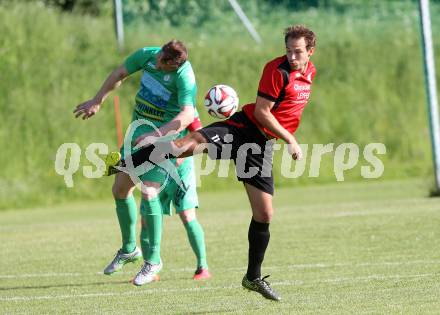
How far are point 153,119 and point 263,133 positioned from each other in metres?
1.83

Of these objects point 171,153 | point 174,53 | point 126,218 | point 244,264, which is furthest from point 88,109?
point 244,264

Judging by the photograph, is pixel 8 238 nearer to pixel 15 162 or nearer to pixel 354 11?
pixel 15 162

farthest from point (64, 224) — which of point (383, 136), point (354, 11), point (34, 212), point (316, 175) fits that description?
point (354, 11)

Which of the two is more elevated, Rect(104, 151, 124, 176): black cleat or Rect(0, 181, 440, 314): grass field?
Rect(104, 151, 124, 176): black cleat

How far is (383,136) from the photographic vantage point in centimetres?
2748

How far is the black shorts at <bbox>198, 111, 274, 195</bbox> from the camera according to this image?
842cm

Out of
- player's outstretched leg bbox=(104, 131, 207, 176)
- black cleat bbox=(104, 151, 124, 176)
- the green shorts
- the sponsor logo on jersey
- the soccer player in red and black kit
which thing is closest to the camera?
the soccer player in red and black kit

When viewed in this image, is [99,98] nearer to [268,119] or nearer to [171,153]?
[171,153]

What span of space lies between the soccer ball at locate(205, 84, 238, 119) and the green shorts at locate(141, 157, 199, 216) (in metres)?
0.87

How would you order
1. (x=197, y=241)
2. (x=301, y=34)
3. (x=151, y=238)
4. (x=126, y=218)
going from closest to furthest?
1. (x=301, y=34)
2. (x=151, y=238)
3. (x=126, y=218)
4. (x=197, y=241)

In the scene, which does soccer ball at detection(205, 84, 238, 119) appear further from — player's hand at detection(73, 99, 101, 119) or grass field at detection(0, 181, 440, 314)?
grass field at detection(0, 181, 440, 314)

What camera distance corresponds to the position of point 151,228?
394 inches

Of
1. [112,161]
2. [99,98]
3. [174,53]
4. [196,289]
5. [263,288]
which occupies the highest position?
[174,53]

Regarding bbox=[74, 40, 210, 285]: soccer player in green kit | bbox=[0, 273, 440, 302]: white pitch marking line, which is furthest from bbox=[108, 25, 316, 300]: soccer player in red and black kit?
bbox=[74, 40, 210, 285]: soccer player in green kit
